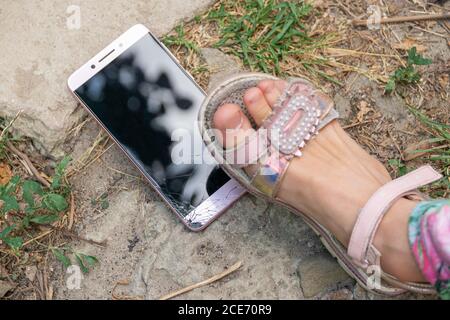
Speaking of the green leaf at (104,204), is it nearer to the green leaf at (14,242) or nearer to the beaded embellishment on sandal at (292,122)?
the green leaf at (14,242)

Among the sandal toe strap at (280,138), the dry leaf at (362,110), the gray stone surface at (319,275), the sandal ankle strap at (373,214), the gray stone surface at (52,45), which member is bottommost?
the gray stone surface at (319,275)

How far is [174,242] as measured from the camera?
1.77 meters

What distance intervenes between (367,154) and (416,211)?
322 mm

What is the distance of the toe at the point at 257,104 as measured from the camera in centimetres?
166

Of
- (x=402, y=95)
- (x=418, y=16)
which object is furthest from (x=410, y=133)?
(x=418, y=16)

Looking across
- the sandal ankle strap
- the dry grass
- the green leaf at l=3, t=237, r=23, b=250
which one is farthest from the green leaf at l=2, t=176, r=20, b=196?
the sandal ankle strap

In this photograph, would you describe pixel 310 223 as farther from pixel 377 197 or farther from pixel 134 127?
pixel 134 127

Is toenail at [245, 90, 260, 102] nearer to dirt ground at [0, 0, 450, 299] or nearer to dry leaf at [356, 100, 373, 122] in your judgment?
dirt ground at [0, 0, 450, 299]

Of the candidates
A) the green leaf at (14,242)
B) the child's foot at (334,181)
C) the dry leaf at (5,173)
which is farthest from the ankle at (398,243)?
the dry leaf at (5,173)

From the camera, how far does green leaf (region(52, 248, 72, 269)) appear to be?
67.6 inches

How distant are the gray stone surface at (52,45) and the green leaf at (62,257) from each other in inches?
13.6

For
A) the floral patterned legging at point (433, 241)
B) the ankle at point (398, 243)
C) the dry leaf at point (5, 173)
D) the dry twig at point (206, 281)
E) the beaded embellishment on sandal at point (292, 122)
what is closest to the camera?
the floral patterned legging at point (433, 241)

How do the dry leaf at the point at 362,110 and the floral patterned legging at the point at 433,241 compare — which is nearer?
the floral patterned legging at the point at 433,241

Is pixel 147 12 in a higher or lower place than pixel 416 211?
higher
